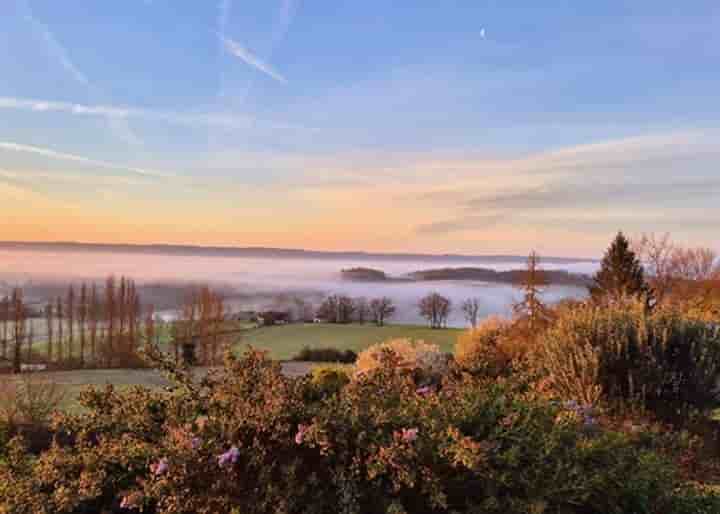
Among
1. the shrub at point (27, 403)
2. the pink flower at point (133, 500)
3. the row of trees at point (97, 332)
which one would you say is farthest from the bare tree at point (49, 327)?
the pink flower at point (133, 500)

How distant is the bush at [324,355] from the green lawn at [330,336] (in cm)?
30

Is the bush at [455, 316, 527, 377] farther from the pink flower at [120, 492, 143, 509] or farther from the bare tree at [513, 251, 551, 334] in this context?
the pink flower at [120, 492, 143, 509]

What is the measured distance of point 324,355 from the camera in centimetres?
1889

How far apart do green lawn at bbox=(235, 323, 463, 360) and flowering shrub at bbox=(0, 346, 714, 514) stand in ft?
50.0

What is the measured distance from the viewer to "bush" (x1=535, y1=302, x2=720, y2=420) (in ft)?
20.3

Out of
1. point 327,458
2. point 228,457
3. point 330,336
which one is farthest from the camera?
point 330,336

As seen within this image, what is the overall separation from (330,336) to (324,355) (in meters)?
2.96

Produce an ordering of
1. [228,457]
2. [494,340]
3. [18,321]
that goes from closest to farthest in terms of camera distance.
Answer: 1. [228,457]
2. [494,340]
3. [18,321]

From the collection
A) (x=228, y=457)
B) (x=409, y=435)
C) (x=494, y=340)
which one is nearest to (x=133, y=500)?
(x=228, y=457)

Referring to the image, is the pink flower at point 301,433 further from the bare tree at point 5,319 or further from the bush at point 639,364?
the bare tree at point 5,319

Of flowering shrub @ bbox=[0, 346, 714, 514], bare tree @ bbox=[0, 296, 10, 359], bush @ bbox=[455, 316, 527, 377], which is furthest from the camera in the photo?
bare tree @ bbox=[0, 296, 10, 359]

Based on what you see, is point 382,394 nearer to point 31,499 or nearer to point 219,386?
point 219,386

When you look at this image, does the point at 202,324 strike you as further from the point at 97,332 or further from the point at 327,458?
the point at 327,458

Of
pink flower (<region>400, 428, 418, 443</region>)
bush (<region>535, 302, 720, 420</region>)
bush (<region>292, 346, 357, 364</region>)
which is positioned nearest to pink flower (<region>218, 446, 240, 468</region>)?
pink flower (<region>400, 428, 418, 443</region>)
